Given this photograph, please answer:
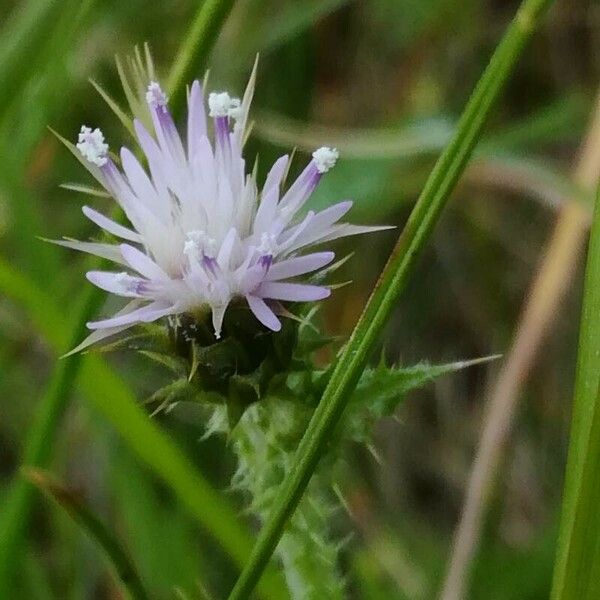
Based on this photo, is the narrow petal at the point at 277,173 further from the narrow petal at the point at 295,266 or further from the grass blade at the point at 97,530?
the grass blade at the point at 97,530

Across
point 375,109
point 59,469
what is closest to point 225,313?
point 59,469

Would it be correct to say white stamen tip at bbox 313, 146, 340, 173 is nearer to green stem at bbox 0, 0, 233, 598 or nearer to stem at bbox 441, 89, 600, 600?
green stem at bbox 0, 0, 233, 598

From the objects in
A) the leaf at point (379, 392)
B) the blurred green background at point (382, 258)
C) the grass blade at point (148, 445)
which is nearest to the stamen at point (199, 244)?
the leaf at point (379, 392)

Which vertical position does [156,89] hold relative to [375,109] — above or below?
above

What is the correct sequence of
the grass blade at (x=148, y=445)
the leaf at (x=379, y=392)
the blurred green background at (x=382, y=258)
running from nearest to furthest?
1. the leaf at (x=379, y=392)
2. the grass blade at (x=148, y=445)
3. the blurred green background at (x=382, y=258)

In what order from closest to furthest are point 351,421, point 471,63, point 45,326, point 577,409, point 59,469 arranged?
1. point 577,409
2. point 351,421
3. point 45,326
4. point 59,469
5. point 471,63

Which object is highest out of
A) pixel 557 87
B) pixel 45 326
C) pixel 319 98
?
pixel 45 326

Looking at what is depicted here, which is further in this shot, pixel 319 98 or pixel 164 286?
pixel 319 98

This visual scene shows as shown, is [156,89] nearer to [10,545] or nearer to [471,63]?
[10,545]
